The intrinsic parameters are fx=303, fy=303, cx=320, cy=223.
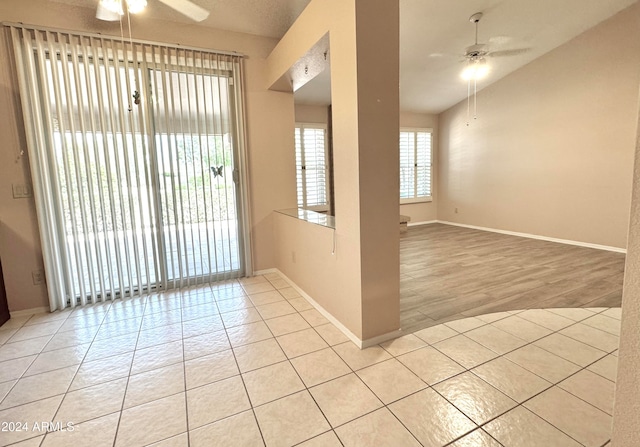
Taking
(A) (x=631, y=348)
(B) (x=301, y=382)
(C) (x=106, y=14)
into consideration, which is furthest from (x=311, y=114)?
(A) (x=631, y=348)

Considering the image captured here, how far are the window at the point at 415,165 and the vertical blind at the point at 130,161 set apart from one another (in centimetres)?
456

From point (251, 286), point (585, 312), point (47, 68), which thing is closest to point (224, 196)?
point (251, 286)

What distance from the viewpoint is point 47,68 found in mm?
2764

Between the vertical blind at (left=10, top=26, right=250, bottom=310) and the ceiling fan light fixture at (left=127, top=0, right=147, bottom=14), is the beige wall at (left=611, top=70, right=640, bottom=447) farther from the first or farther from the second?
the vertical blind at (left=10, top=26, right=250, bottom=310)

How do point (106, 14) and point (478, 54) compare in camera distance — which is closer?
point (106, 14)

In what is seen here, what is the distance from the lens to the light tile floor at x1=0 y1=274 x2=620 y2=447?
1.46 m

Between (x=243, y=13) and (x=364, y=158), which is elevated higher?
(x=243, y=13)

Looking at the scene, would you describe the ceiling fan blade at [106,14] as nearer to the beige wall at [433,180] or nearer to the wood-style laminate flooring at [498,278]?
the wood-style laminate flooring at [498,278]

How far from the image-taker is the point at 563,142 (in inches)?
196

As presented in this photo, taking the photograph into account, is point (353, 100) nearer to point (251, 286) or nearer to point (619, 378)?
point (619, 378)

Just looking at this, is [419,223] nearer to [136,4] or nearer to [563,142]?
[563,142]

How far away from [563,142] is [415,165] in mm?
2817

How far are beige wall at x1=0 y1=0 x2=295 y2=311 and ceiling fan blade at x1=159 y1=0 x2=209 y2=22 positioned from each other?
165 mm

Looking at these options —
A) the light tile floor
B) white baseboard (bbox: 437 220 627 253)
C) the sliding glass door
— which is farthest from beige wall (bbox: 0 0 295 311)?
white baseboard (bbox: 437 220 627 253)
